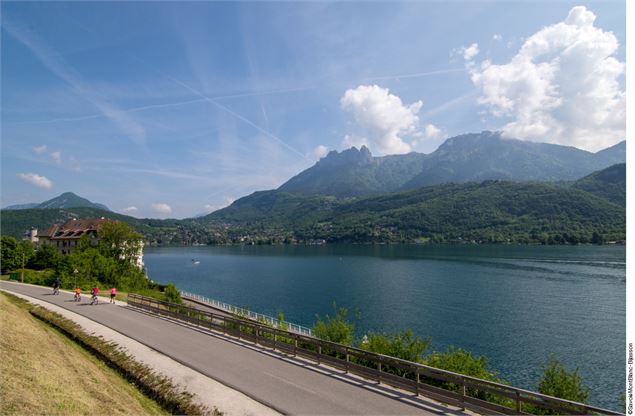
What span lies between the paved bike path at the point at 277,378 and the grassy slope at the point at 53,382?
3.60 meters

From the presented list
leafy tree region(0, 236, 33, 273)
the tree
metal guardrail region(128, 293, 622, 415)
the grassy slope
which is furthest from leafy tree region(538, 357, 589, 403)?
leafy tree region(0, 236, 33, 273)

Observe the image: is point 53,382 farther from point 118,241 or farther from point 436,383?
point 118,241

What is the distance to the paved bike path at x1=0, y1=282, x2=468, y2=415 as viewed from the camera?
1409 cm

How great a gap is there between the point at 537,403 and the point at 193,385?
1385 cm

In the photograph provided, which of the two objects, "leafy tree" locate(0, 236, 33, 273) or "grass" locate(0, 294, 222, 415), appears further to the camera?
"leafy tree" locate(0, 236, 33, 273)

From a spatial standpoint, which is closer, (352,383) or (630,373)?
(630,373)

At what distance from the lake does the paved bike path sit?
580 inches

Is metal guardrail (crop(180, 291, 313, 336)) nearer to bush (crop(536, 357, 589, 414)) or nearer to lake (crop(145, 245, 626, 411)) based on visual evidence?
lake (crop(145, 245, 626, 411))

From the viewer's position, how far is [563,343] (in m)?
50.0

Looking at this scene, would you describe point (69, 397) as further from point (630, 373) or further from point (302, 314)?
point (302, 314)

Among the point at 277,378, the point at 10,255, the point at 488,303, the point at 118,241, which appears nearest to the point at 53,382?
the point at 277,378

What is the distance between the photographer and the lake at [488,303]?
45.0 m

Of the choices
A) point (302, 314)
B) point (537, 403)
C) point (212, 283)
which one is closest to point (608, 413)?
point (537, 403)

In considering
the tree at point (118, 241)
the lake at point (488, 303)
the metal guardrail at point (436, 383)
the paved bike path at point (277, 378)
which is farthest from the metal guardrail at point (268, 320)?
the tree at point (118, 241)
